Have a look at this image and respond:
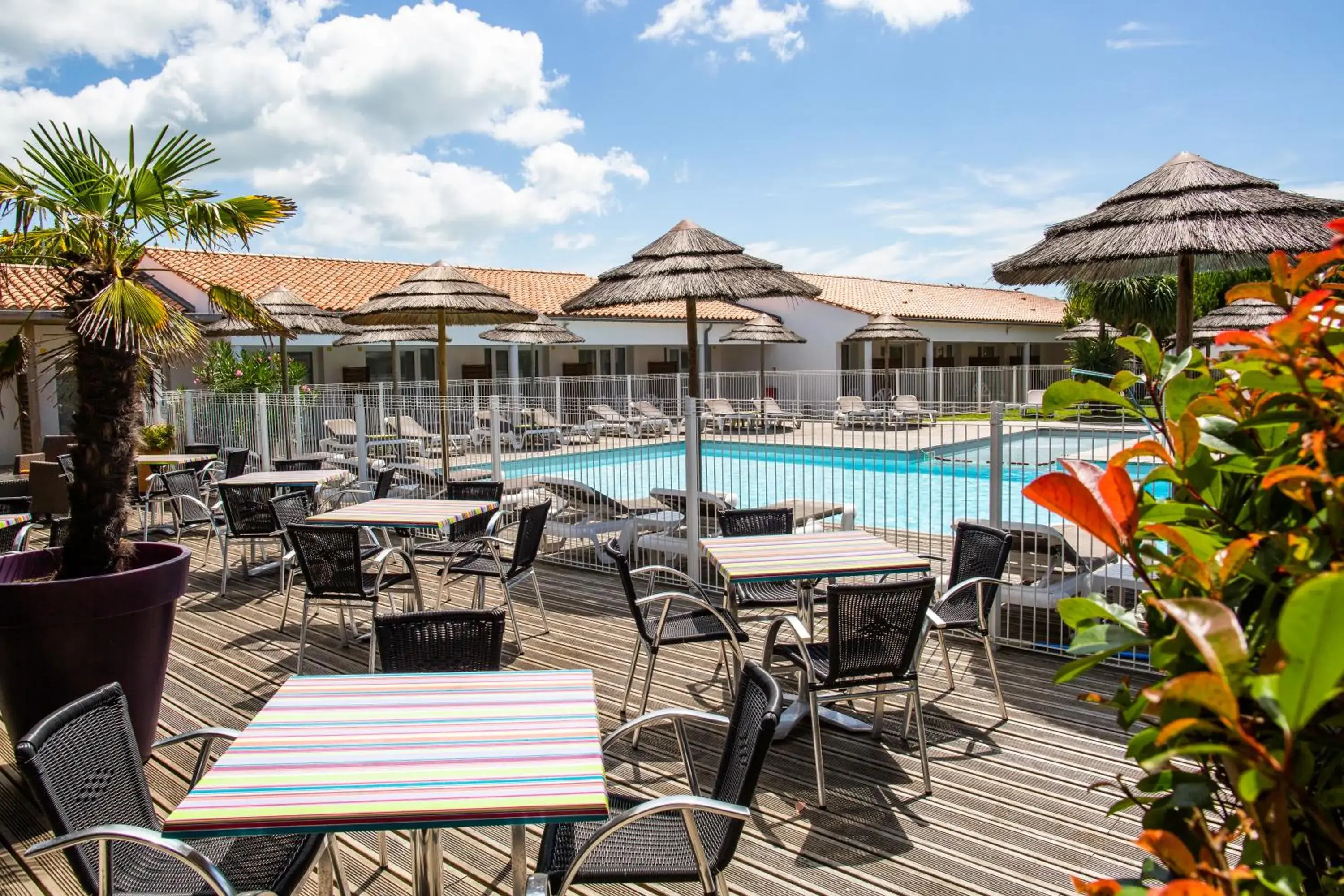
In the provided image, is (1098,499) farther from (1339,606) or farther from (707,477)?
(707,477)

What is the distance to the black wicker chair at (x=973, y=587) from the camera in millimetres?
4922

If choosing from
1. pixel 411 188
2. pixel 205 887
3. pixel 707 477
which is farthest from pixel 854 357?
pixel 205 887

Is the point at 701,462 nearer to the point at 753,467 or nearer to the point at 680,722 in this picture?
the point at 753,467

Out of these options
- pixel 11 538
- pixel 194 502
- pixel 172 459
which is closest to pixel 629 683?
pixel 11 538

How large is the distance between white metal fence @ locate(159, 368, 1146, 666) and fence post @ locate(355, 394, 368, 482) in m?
0.02

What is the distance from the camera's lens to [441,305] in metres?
10.0

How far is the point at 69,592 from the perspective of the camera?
4.09 m

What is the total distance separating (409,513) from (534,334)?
581 inches

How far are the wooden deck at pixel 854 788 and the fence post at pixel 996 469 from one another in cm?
94

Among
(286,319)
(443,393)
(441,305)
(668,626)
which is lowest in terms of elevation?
(668,626)

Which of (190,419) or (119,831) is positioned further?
(190,419)

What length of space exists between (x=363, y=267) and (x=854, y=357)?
16750 millimetres

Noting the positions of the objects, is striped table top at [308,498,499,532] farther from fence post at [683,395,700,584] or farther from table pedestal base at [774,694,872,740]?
table pedestal base at [774,694,872,740]

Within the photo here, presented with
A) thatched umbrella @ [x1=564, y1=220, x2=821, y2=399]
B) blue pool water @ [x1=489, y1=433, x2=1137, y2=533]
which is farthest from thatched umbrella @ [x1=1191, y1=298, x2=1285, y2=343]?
thatched umbrella @ [x1=564, y1=220, x2=821, y2=399]
